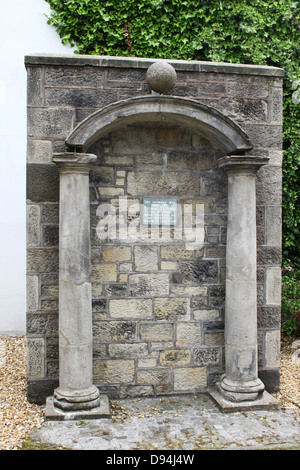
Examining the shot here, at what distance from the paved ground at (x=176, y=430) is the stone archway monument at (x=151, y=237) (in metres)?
0.15

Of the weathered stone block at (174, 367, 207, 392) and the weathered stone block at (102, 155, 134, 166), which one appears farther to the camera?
the weathered stone block at (174, 367, 207, 392)

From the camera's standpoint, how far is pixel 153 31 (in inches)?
257

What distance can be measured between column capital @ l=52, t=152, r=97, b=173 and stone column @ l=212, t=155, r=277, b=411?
1.23 metres

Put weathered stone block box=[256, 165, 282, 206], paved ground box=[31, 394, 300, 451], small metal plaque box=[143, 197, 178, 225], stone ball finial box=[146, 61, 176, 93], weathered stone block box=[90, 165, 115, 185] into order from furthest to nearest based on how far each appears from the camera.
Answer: weathered stone block box=[256, 165, 282, 206]
small metal plaque box=[143, 197, 178, 225]
weathered stone block box=[90, 165, 115, 185]
stone ball finial box=[146, 61, 176, 93]
paved ground box=[31, 394, 300, 451]

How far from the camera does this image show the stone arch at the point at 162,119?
3.71 meters

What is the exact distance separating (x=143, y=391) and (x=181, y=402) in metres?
0.38

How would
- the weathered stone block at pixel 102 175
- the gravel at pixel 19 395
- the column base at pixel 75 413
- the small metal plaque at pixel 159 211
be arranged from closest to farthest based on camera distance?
the gravel at pixel 19 395
the column base at pixel 75 413
the weathered stone block at pixel 102 175
the small metal plaque at pixel 159 211

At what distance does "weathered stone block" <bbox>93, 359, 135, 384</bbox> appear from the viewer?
4.13 meters

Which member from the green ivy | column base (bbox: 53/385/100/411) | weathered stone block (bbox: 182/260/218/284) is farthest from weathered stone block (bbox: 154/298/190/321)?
the green ivy

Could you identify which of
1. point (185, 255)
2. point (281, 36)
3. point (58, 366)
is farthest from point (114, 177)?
point (281, 36)

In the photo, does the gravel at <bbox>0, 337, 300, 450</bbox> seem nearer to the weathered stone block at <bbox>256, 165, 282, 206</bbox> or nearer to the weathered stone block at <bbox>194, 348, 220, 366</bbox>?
the weathered stone block at <bbox>194, 348, 220, 366</bbox>

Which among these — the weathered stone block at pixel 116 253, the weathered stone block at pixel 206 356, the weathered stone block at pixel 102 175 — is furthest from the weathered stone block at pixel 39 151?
the weathered stone block at pixel 206 356

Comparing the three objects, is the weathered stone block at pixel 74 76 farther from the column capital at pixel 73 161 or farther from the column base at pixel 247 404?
the column base at pixel 247 404

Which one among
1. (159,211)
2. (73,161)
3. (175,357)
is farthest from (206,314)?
(73,161)
